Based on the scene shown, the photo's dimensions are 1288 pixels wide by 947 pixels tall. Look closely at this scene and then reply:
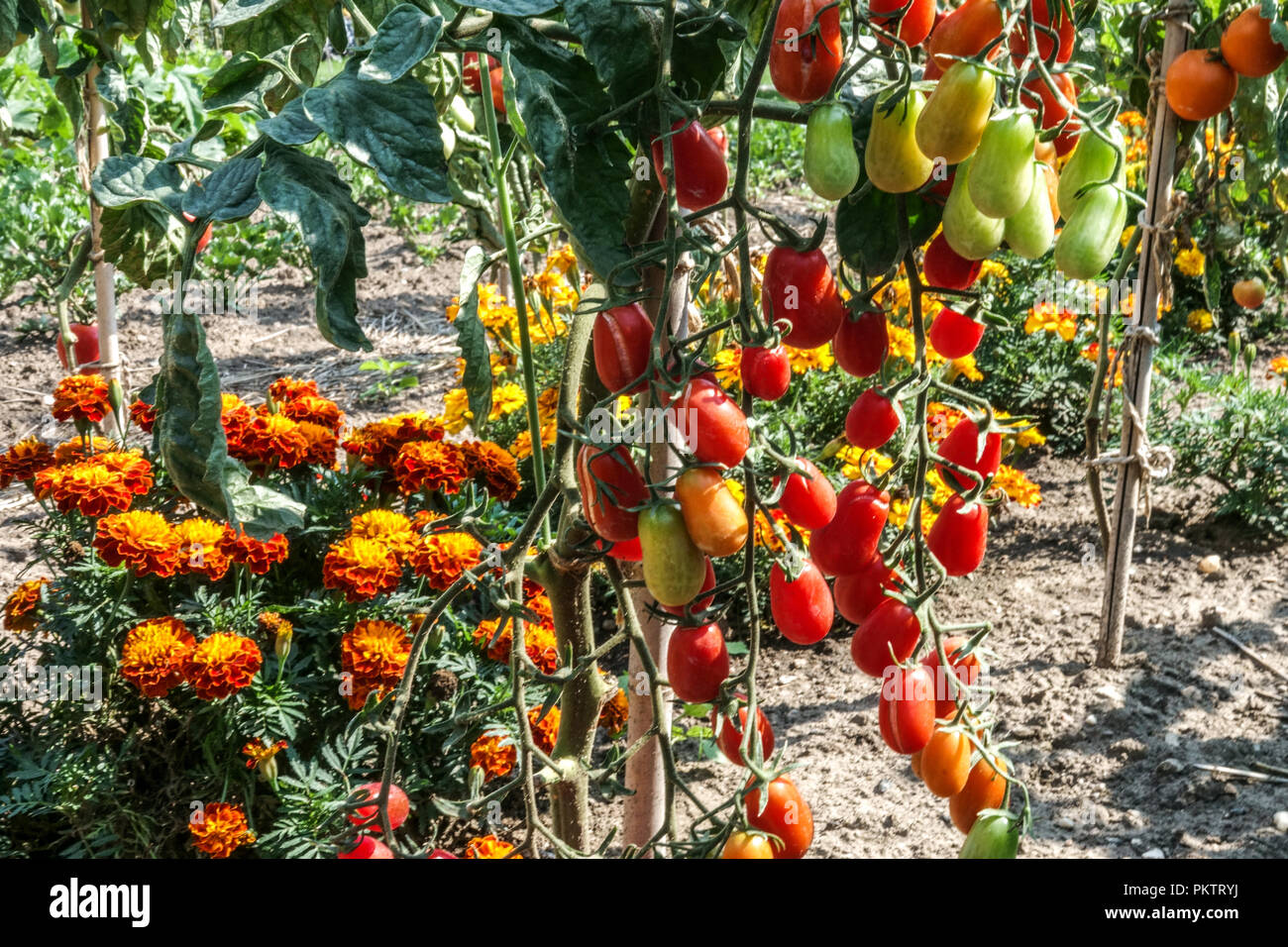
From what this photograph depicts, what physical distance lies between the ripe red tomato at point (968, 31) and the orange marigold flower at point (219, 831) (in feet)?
4.08

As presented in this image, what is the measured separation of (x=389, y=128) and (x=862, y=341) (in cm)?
31

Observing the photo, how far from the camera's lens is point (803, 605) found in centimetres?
72

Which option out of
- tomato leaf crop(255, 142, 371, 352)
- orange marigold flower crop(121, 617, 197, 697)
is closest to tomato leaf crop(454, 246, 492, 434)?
tomato leaf crop(255, 142, 371, 352)

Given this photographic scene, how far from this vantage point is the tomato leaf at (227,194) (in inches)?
25.2

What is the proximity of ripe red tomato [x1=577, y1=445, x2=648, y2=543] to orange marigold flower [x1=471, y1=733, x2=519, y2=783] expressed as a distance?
2.75 feet

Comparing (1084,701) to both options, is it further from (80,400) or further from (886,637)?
(80,400)

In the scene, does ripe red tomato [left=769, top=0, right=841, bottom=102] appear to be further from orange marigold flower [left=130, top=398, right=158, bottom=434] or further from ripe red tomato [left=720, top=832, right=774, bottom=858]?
orange marigold flower [left=130, top=398, right=158, bottom=434]

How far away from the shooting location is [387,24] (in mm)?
617

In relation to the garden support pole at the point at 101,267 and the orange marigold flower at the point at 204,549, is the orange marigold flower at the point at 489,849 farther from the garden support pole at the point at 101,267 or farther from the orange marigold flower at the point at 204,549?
the garden support pole at the point at 101,267

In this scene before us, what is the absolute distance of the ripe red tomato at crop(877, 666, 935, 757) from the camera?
679mm

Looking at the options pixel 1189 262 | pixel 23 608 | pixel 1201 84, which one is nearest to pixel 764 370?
pixel 1201 84

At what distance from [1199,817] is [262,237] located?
370 centimetres

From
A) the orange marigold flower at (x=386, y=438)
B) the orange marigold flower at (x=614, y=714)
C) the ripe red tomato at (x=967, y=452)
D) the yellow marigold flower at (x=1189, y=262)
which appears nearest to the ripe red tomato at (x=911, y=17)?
the ripe red tomato at (x=967, y=452)
